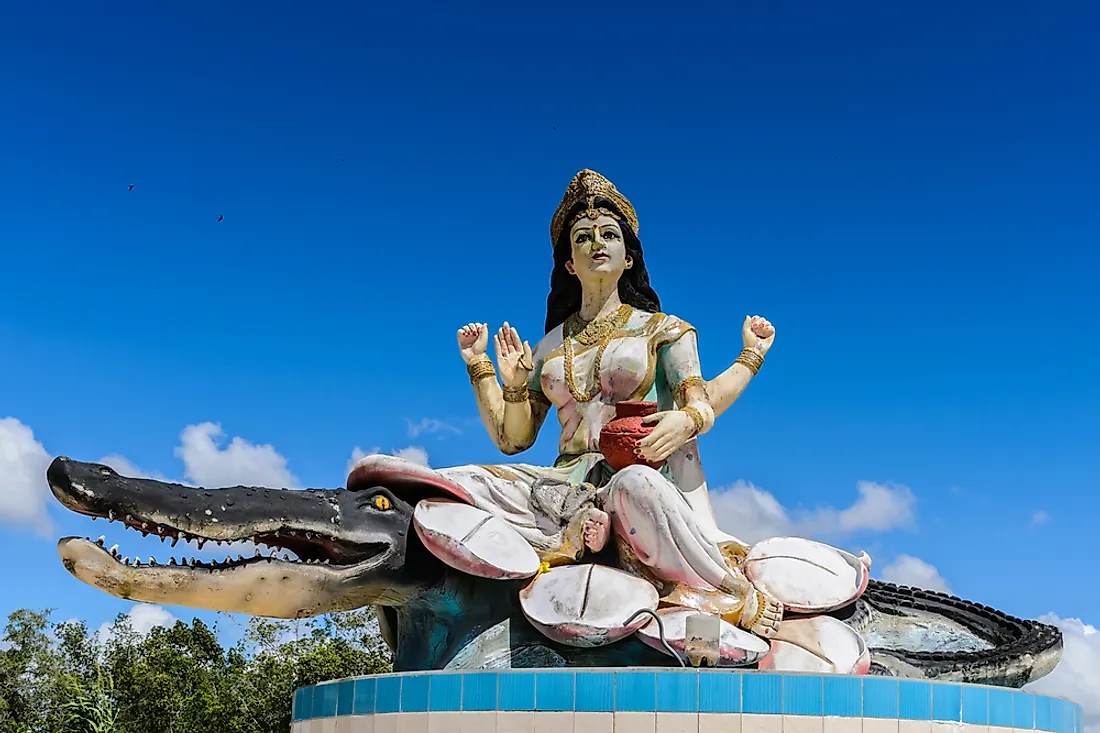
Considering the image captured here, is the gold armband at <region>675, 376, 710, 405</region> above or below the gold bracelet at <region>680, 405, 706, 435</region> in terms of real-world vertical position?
above

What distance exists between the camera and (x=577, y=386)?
10.3 metres

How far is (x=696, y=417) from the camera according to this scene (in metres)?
9.74

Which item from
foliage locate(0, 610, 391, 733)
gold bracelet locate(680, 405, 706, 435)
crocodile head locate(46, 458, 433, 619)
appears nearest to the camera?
crocodile head locate(46, 458, 433, 619)

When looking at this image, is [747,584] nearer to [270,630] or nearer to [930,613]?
[930,613]

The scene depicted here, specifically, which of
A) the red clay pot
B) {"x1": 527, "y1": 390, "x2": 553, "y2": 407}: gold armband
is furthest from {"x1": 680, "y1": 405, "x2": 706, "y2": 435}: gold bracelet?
{"x1": 527, "y1": 390, "x2": 553, "y2": 407}: gold armband

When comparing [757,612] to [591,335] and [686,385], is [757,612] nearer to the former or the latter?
[686,385]

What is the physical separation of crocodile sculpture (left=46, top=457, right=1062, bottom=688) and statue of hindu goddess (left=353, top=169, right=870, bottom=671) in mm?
232

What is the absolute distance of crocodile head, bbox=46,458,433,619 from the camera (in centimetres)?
819

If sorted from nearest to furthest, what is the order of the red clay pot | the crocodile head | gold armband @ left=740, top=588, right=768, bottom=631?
the crocodile head
gold armband @ left=740, top=588, right=768, bottom=631
the red clay pot

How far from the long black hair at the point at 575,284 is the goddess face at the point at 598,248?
0.13 m

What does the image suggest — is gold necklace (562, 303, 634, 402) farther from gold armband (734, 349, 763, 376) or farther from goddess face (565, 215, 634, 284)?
gold armband (734, 349, 763, 376)

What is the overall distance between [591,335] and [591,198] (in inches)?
44.8

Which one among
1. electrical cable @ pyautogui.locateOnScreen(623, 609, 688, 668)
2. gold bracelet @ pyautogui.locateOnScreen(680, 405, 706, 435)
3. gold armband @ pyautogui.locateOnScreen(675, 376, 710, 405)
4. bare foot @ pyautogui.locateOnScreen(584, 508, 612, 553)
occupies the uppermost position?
gold armband @ pyautogui.locateOnScreen(675, 376, 710, 405)

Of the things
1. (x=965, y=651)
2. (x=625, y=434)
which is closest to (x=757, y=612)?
(x=625, y=434)
